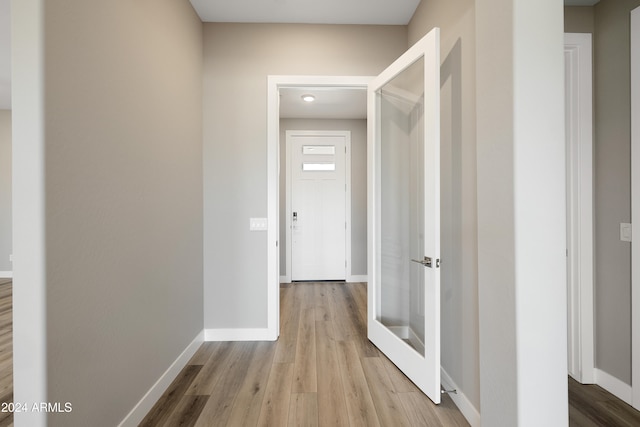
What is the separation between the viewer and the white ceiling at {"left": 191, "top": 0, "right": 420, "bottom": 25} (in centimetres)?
229

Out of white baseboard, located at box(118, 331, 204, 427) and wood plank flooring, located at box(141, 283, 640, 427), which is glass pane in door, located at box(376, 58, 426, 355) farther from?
white baseboard, located at box(118, 331, 204, 427)

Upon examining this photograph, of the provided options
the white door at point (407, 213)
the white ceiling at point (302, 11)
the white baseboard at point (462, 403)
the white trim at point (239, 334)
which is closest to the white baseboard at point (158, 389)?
the white trim at point (239, 334)

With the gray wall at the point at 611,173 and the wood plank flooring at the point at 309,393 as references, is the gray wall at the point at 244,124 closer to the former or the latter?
the wood plank flooring at the point at 309,393

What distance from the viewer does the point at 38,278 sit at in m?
1.02

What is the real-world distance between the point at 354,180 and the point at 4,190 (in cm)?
576

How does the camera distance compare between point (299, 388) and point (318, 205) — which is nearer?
point (299, 388)

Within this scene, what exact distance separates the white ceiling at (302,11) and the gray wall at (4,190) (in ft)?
10.2

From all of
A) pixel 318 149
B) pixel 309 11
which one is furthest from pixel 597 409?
pixel 318 149

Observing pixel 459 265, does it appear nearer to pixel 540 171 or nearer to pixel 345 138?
pixel 540 171

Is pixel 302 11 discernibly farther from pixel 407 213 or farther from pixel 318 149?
pixel 318 149

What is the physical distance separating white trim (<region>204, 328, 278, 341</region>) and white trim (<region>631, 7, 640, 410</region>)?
243 centimetres

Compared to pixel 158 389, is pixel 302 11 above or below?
above

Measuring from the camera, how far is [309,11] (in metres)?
2.38

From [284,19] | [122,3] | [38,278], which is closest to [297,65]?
[284,19]
